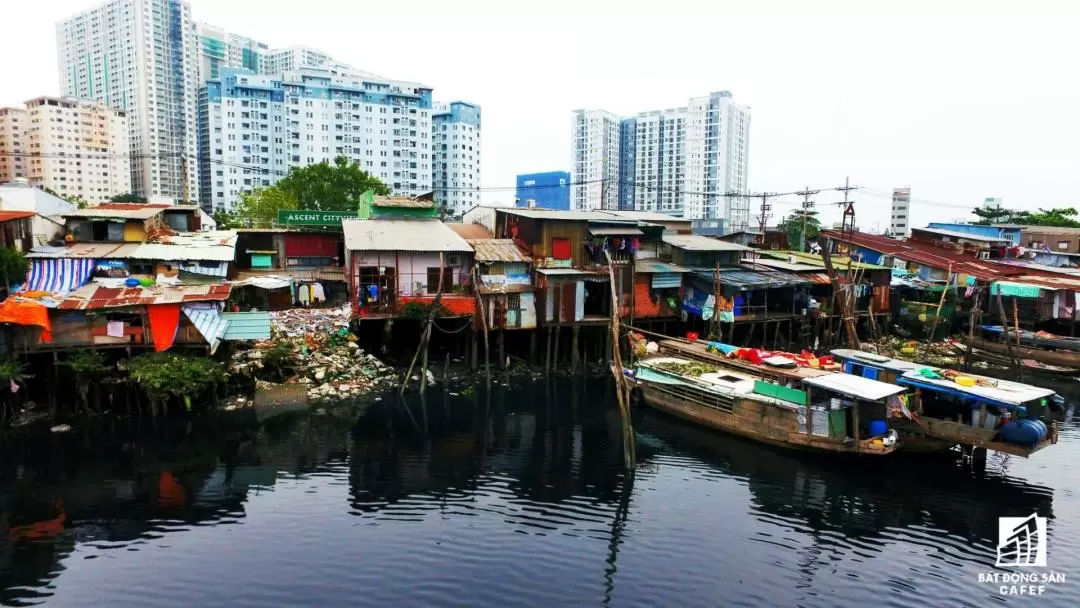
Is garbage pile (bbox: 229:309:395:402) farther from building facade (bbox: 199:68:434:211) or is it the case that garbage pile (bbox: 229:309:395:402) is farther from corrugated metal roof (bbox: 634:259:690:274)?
building facade (bbox: 199:68:434:211)

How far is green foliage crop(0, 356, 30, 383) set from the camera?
20.1m

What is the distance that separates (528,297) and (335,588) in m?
19.1

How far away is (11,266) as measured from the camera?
23.8 metres

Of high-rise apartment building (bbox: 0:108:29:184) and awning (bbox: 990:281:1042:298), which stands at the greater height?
high-rise apartment building (bbox: 0:108:29:184)

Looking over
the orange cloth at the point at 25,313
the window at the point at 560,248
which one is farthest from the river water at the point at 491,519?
the window at the point at 560,248

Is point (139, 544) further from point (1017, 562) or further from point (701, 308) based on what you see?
point (701, 308)

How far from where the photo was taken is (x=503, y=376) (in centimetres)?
2959

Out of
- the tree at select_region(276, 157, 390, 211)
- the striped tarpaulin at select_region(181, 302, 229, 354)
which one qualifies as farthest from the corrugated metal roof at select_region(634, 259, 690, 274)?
the tree at select_region(276, 157, 390, 211)

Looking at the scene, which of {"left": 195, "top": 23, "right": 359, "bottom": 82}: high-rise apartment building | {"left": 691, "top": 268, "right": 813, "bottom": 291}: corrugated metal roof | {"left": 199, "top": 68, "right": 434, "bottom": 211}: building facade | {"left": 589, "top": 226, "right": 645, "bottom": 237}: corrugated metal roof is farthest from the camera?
{"left": 195, "top": 23, "right": 359, "bottom": 82}: high-rise apartment building

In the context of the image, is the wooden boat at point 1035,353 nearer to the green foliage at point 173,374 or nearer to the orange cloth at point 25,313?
the green foliage at point 173,374

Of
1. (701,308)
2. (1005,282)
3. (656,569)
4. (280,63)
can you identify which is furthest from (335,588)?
(280,63)

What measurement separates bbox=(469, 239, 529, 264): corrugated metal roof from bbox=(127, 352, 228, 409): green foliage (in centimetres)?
1207
